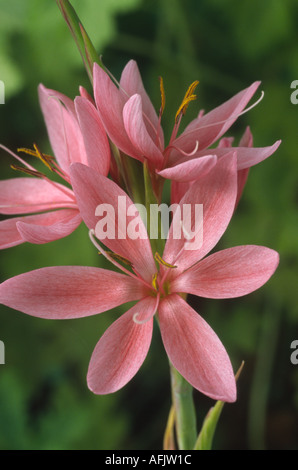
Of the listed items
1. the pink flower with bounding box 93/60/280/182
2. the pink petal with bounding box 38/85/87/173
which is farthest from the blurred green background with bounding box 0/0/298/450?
the pink flower with bounding box 93/60/280/182

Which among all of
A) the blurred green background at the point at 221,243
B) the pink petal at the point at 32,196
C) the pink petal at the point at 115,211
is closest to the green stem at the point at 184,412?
the pink petal at the point at 115,211

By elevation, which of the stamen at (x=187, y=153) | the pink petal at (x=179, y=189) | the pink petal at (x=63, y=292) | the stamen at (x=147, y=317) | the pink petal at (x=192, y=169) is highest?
the stamen at (x=187, y=153)

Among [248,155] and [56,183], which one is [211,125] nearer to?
[248,155]

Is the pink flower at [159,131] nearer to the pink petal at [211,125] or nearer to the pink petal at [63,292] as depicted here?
the pink petal at [211,125]

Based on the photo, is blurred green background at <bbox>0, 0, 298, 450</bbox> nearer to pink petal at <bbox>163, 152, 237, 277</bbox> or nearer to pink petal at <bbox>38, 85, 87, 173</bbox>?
pink petal at <bbox>38, 85, 87, 173</bbox>

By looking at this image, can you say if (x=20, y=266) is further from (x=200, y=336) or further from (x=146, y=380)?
(x=200, y=336)

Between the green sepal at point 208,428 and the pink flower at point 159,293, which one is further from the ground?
the pink flower at point 159,293
